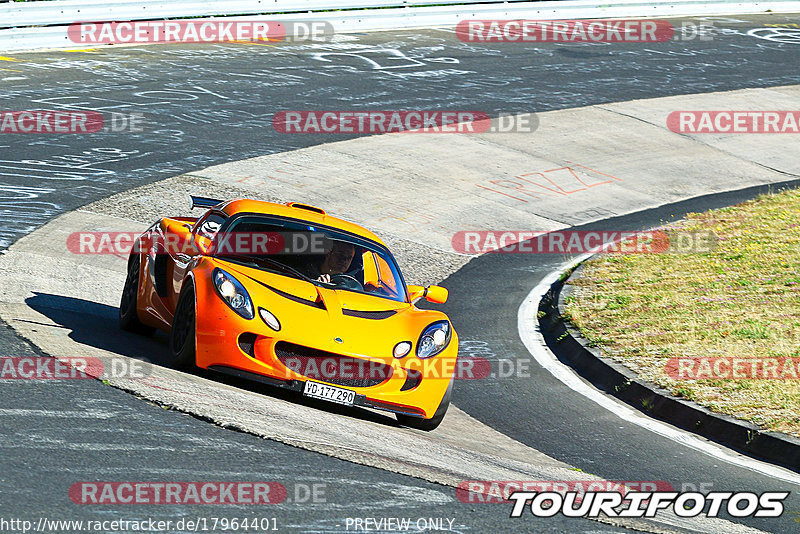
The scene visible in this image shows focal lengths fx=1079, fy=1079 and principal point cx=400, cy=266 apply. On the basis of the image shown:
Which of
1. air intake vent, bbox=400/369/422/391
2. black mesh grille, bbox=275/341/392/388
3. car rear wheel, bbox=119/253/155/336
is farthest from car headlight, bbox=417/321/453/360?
car rear wheel, bbox=119/253/155/336

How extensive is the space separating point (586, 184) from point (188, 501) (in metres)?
15.0

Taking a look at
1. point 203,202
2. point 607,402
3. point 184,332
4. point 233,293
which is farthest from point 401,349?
point 203,202

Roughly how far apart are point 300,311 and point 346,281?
937mm

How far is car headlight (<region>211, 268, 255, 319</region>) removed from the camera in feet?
25.2

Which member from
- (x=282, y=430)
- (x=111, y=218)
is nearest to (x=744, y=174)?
(x=111, y=218)

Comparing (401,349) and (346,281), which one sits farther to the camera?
(346,281)

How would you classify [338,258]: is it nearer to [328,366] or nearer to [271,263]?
[271,263]

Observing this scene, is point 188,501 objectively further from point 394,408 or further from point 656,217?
point 656,217

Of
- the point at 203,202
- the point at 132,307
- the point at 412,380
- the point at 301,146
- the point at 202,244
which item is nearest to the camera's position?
the point at 412,380

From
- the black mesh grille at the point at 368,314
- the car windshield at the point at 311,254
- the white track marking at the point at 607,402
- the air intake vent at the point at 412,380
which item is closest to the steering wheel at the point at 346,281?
the car windshield at the point at 311,254

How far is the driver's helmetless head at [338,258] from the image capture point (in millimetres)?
8773

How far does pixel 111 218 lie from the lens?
14.2 m

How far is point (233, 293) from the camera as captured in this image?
777 centimetres

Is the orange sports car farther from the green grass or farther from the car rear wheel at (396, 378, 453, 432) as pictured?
the green grass
